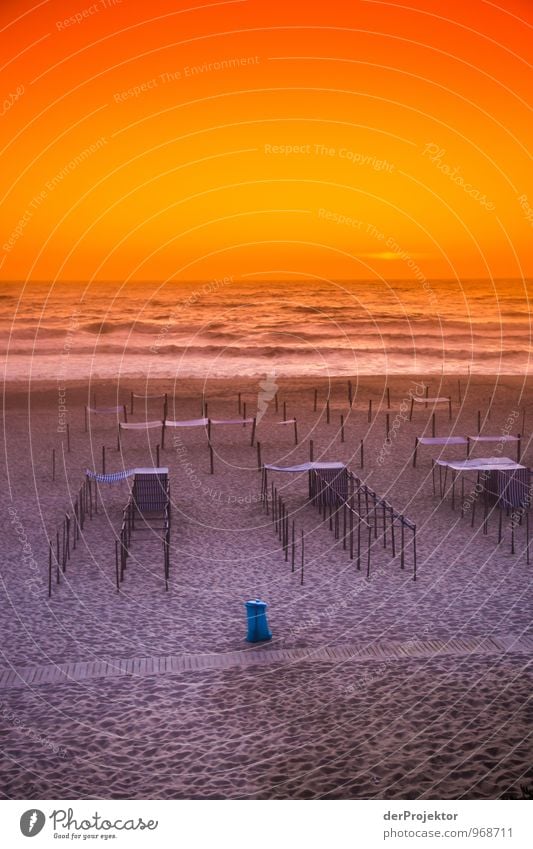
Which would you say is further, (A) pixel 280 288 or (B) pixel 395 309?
(A) pixel 280 288

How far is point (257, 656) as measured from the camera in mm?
14789

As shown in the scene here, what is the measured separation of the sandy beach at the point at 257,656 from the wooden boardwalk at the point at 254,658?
0.04 metres

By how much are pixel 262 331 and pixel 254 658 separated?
2670 inches

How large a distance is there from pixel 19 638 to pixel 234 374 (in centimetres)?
4577

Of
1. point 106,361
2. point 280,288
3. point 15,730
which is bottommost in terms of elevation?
point 15,730

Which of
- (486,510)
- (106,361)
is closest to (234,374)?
(106,361)

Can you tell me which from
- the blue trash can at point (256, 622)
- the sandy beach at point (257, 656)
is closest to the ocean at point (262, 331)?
the sandy beach at point (257, 656)

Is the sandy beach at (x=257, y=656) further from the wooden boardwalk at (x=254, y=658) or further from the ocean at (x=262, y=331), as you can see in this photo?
the ocean at (x=262, y=331)

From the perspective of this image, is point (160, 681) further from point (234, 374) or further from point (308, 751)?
point (234, 374)

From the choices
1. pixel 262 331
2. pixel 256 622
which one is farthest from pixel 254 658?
pixel 262 331

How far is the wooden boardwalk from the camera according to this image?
14.1 metres

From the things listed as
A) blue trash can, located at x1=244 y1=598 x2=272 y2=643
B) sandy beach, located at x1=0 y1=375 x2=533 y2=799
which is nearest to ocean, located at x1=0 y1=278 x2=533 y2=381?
sandy beach, located at x1=0 y1=375 x2=533 y2=799

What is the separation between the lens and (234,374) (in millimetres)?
60844

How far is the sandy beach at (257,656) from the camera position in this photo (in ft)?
36.6
